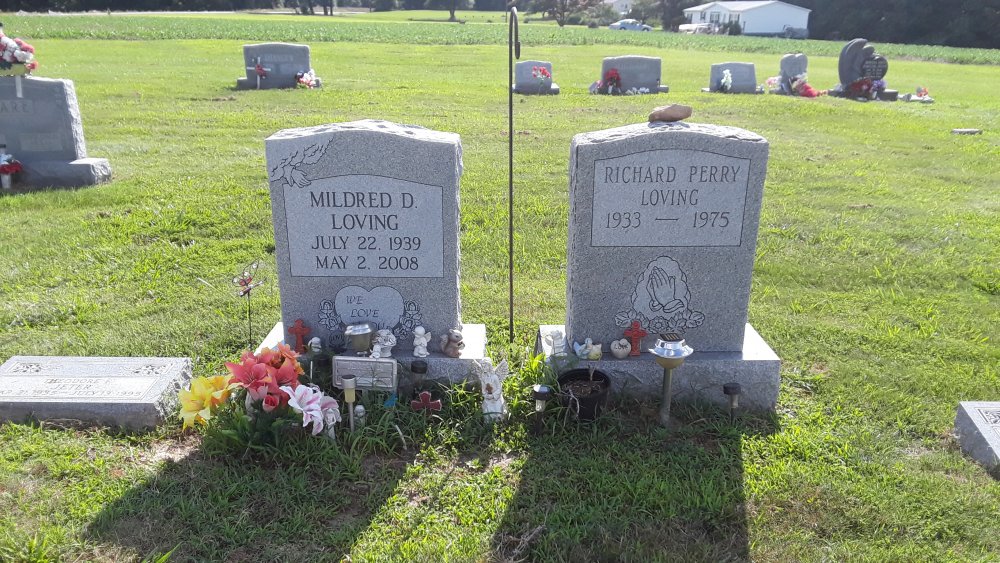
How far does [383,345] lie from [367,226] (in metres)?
0.72

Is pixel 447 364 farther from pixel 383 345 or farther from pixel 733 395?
pixel 733 395

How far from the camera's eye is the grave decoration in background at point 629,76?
1750 cm

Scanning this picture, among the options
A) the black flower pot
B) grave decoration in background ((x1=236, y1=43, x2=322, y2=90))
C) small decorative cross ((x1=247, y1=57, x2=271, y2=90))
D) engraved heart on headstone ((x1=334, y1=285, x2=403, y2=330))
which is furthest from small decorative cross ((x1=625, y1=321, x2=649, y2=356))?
small decorative cross ((x1=247, y1=57, x2=271, y2=90))

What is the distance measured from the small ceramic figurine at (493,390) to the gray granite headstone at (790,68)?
680 inches

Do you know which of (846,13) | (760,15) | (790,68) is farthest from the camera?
(760,15)

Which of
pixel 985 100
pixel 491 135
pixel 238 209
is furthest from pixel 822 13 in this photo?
pixel 238 209

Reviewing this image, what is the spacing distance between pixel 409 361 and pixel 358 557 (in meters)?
1.39

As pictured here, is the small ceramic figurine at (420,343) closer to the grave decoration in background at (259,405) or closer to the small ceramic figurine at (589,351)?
the grave decoration in background at (259,405)

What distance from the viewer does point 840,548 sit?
10.3ft

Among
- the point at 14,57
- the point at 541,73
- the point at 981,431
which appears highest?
the point at 14,57

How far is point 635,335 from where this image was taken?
14.1 ft

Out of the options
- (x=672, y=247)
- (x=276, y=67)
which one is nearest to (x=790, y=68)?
(x=276, y=67)

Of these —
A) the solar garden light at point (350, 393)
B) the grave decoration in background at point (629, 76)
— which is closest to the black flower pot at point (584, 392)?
the solar garden light at point (350, 393)

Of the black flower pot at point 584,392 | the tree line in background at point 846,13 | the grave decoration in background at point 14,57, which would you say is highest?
the tree line in background at point 846,13
